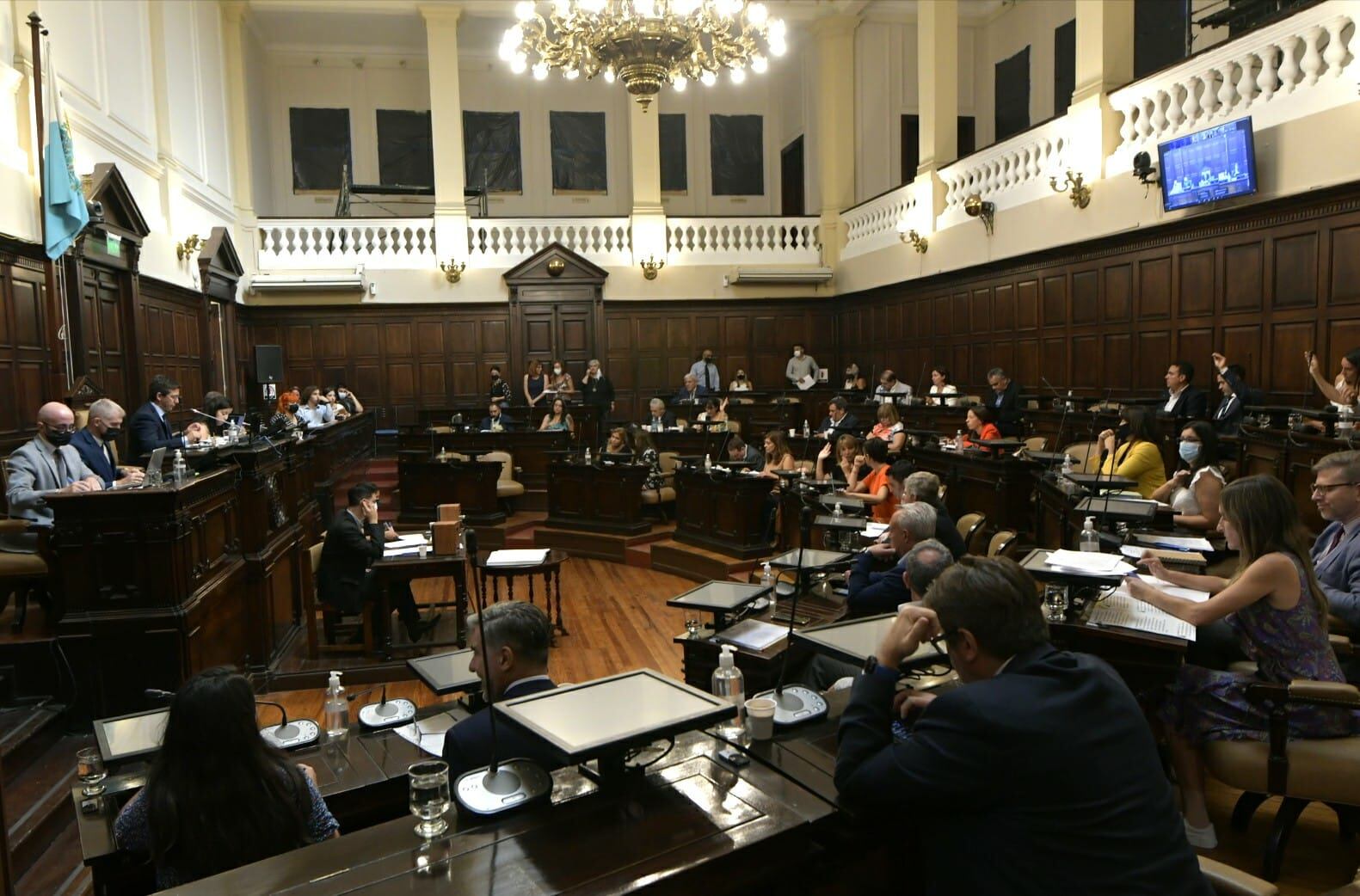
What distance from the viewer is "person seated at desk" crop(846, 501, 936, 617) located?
12.3ft

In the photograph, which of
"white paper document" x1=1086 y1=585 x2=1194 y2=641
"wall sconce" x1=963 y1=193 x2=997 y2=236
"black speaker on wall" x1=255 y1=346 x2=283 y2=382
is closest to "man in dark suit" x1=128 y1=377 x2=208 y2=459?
"white paper document" x1=1086 y1=585 x2=1194 y2=641

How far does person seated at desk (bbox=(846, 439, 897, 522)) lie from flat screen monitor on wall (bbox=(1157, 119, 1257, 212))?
12.6 feet

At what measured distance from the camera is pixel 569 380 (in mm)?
13469

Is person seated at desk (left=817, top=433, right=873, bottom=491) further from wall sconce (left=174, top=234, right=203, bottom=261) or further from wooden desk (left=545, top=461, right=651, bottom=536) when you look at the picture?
wall sconce (left=174, top=234, right=203, bottom=261)

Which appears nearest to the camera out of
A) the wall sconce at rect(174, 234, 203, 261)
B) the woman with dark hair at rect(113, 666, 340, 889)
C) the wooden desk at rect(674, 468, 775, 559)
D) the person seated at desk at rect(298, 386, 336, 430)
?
the woman with dark hair at rect(113, 666, 340, 889)

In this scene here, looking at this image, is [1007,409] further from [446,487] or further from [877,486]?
[446,487]

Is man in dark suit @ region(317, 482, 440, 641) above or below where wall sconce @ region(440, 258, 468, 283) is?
below

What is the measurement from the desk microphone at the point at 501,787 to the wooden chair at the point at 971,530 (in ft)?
11.9

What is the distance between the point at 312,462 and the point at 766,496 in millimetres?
4147

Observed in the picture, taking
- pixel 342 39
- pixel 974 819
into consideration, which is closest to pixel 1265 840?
pixel 974 819

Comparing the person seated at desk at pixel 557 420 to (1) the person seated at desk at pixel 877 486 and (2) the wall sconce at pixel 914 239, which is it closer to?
(1) the person seated at desk at pixel 877 486

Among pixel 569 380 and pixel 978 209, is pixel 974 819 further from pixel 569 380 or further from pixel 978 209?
pixel 569 380

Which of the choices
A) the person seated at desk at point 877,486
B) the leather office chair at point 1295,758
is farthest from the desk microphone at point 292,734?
the person seated at desk at point 877,486

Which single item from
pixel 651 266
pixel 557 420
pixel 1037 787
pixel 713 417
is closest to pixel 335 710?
pixel 1037 787
